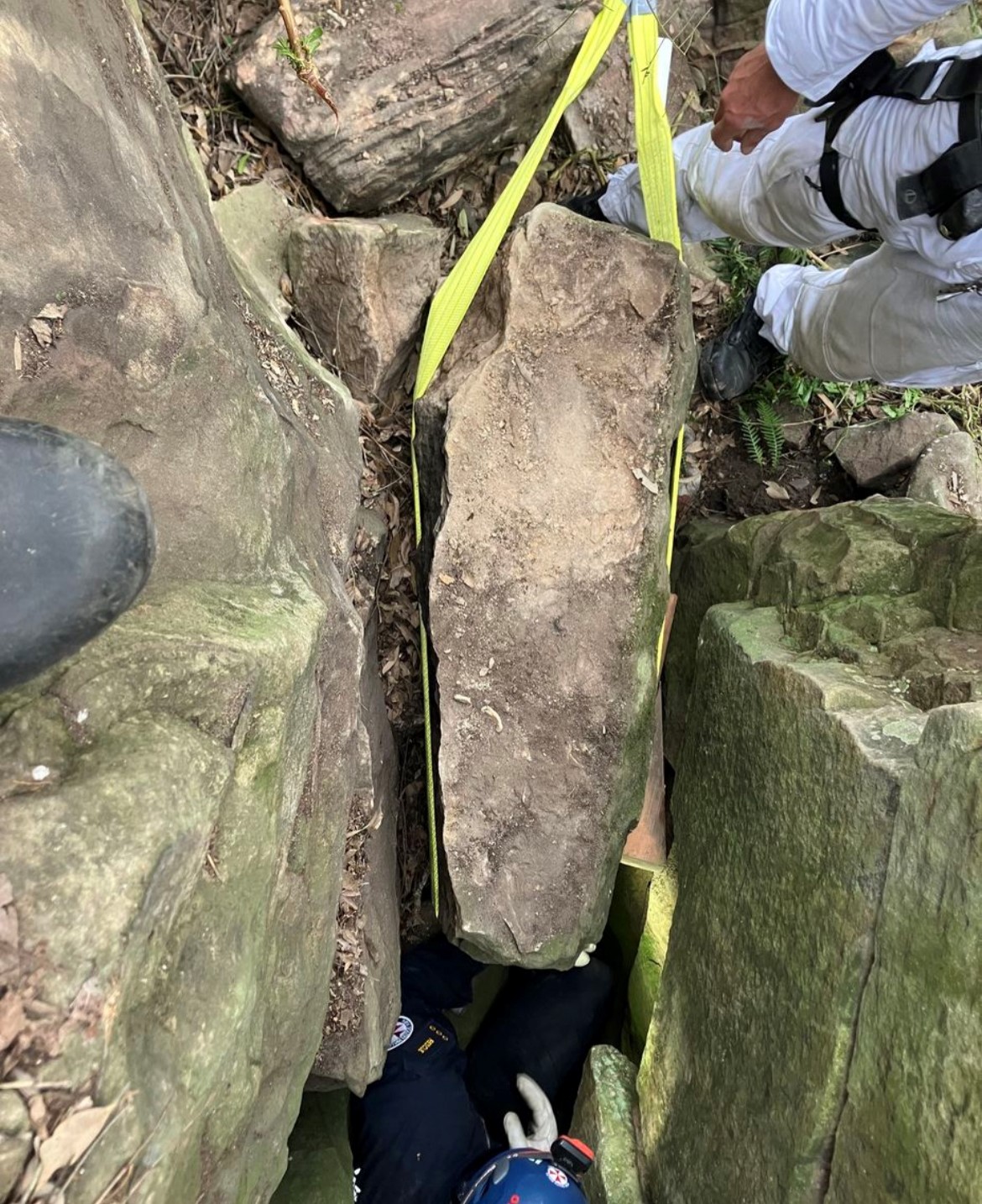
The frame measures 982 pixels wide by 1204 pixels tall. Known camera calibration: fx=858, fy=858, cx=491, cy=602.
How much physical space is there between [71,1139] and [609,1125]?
202 centimetres

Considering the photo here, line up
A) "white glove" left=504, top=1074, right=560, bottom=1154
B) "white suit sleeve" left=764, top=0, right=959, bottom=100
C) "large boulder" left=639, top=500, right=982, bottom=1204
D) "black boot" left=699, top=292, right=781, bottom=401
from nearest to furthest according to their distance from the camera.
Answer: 1. "large boulder" left=639, top=500, right=982, bottom=1204
2. "white suit sleeve" left=764, top=0, right=959, bottom=100
3. "white glove" left=504, top=1074, right=560, bottom=1154
4. "black boot" left=699, top=292, right=781, bottom=401

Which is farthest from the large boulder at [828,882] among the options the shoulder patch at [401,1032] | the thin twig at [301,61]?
the thin twig at [301,61]

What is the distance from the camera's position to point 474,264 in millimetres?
2777

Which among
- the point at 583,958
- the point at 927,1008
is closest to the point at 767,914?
the point at 927,1008

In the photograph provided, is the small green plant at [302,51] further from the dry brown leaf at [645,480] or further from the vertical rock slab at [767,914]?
the vertical rock slab at [767,914]

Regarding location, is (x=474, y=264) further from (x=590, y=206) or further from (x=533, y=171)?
(x=590, y=206)

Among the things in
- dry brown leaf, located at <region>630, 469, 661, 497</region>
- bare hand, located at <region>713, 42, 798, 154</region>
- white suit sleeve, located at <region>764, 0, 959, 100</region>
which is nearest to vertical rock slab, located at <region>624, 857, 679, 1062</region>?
dry brown leaf, located at <region>630, 469, 661, 497</region>

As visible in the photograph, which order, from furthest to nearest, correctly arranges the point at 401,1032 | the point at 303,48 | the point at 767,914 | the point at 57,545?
the point at 401,1032 < the point at 303,48 < the point at 767,914 < the point at 57,545

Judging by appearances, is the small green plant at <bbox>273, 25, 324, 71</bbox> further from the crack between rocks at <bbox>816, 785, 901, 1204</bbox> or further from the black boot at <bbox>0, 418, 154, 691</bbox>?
the crack between rocks at <bbox>816, 785, 901, 1204</bbox>

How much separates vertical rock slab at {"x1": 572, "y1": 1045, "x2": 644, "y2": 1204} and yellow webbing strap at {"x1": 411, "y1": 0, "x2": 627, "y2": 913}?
0.80 m

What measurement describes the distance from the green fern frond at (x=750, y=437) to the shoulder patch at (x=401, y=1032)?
2.73 m

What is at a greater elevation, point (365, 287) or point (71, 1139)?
point (365, 287)

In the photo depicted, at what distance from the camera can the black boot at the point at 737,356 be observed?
11.7 feet

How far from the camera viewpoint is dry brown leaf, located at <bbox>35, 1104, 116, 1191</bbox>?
1183 mm
